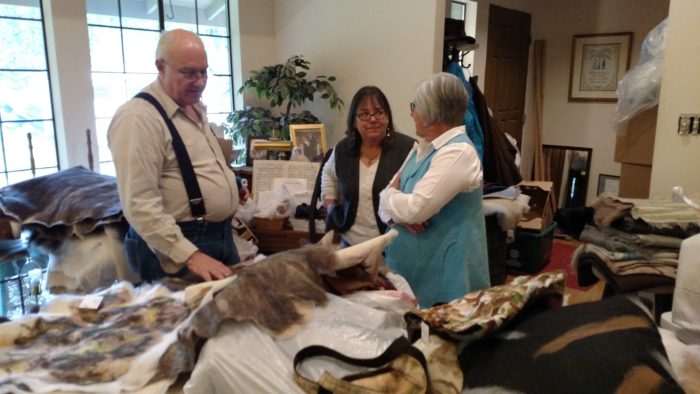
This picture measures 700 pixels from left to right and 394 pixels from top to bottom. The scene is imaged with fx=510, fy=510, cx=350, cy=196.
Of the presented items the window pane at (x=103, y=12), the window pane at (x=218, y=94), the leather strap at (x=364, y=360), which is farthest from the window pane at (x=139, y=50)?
the leather strap at (x=364, y=360)

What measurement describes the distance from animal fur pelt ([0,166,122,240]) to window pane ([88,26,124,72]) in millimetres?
1665

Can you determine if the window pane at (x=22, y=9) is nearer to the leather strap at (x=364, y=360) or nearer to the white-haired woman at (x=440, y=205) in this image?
the white-haired woman at (x=440, y=205)

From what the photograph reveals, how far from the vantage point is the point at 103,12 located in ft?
11.5

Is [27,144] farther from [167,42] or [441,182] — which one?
[441,182]

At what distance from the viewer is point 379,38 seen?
369 centimetres

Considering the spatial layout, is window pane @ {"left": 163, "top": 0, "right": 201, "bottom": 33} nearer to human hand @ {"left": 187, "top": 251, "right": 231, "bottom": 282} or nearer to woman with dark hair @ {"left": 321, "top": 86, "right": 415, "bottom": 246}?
woman with dark hair @ {"left": 321, "top": 86, "right": 415, "bottom": 246}

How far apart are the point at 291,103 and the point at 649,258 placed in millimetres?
3047

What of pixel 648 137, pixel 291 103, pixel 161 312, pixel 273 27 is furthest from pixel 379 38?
pixel 161 312

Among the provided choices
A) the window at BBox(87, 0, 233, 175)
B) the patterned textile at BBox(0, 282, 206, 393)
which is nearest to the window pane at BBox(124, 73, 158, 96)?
the window at BBox(87, 0, 233, 175)

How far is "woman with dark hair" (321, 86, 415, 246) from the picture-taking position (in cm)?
215

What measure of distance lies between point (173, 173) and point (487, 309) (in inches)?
44.1

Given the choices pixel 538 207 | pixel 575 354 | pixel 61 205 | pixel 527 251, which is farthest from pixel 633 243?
pixel 538 207

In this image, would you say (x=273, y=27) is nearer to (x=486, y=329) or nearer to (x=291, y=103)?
(x=291, y=103)

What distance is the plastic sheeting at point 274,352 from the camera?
2.61 ft
